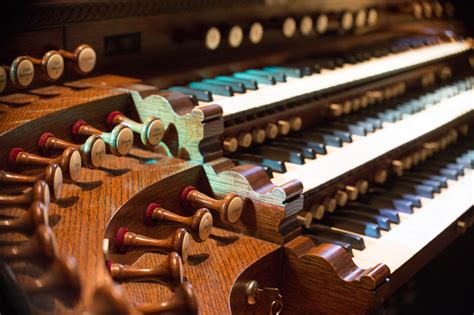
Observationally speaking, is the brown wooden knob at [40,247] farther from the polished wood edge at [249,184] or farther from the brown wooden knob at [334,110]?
the brown wooden knob at [334,110]

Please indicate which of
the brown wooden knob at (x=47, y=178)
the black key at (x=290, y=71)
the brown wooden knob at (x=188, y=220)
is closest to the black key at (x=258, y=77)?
the black key at (x=290, y=71)

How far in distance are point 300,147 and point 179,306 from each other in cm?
109

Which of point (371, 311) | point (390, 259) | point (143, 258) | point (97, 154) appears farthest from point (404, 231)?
point (97, 154)

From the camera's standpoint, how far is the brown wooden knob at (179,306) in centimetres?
106

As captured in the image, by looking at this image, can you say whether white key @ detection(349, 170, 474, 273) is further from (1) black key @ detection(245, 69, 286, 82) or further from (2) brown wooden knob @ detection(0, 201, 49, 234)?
(2) brown wooden knob @ detection(0, 201, 49, 234)

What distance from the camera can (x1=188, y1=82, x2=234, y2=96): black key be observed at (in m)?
2.07

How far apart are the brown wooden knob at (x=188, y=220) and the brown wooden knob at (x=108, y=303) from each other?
0.63 m

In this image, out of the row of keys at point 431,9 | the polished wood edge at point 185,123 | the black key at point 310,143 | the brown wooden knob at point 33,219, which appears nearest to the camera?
the brown wooden knob at point 33,219

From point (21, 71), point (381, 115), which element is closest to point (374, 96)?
point (381, 115)

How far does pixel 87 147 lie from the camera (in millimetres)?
1497

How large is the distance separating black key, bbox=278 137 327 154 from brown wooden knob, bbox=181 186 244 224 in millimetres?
506

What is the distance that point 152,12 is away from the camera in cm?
209

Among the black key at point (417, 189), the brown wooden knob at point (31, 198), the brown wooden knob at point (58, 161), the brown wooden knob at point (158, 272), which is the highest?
the brown wooden knob at point (31, 198)

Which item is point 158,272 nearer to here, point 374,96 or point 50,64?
point 50,64
